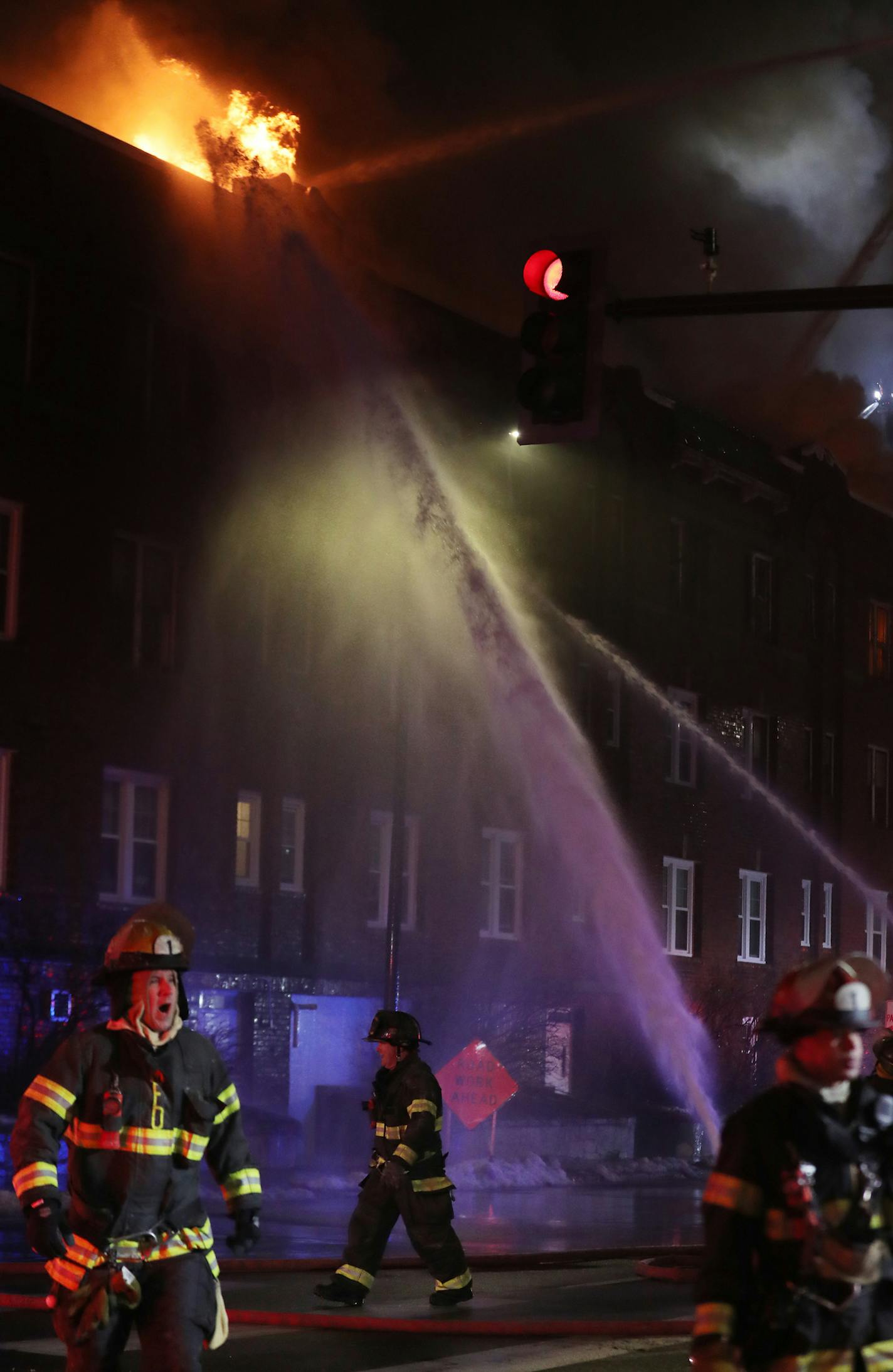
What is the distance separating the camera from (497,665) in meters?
29.9

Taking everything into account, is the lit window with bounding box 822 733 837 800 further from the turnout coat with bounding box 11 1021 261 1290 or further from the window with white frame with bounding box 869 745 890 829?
the turnout coat with bounding box 11 1021 261 1290

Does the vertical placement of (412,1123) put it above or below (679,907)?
below

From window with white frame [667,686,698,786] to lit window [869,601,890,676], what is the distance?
288 inches

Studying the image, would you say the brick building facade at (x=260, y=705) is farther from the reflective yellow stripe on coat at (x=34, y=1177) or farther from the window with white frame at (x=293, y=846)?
the reflective yellow stripe on coat at (x=34, y=1177)

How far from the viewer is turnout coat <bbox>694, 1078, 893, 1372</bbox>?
15.3ft

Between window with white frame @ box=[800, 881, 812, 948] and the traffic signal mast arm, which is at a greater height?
the traffic signal mast arm

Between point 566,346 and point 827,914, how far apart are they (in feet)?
102

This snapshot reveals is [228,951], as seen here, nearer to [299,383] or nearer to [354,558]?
[354,558]

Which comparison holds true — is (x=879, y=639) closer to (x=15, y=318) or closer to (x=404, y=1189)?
(x=15, y=318)

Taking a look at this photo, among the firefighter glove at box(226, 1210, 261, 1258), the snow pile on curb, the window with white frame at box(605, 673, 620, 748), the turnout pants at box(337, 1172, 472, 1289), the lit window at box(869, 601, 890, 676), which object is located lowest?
the snow pile on curb

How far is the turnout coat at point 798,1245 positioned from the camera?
4652 mm

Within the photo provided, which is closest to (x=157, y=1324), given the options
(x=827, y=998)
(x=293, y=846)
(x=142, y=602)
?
(x=827, y=998)

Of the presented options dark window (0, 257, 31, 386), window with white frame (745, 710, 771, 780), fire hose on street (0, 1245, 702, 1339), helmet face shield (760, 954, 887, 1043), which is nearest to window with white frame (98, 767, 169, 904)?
dark window (0, 257, 31, 386)

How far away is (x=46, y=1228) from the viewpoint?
235 inches
